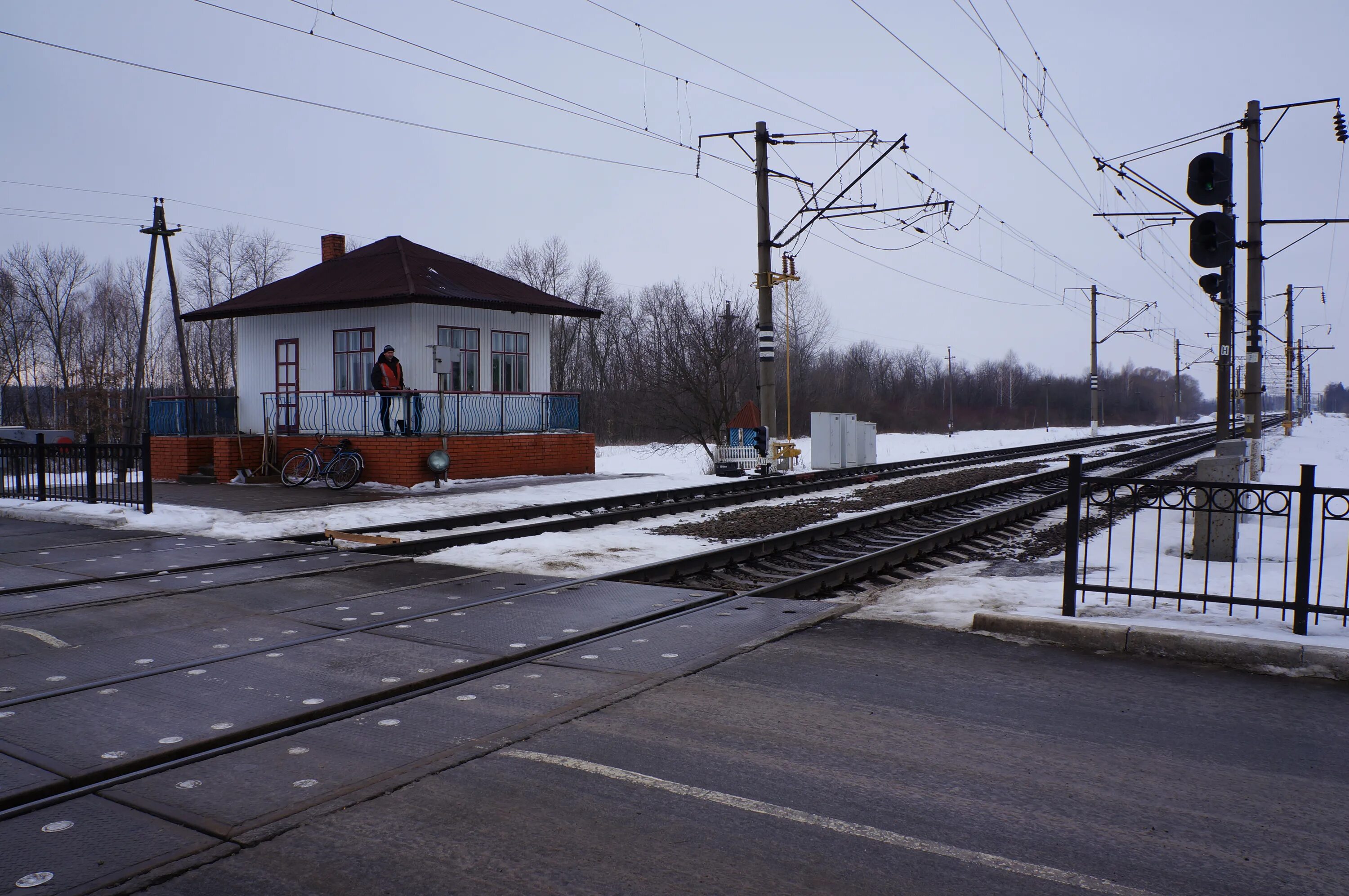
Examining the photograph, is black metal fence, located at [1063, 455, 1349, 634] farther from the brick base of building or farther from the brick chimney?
the brick chimney

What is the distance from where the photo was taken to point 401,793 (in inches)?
154

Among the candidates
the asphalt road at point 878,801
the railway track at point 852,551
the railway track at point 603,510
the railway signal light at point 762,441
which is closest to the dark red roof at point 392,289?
the railway signal light at point 762,441

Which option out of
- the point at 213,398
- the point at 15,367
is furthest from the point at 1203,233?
the point at 15,367

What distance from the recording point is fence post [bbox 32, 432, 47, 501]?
15370mm

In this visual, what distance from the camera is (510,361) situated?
971 inches

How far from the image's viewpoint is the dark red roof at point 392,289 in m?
21.8

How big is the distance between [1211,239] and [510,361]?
58.8 feet

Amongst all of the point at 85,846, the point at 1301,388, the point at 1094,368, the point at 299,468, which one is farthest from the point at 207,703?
the point at 1301,388

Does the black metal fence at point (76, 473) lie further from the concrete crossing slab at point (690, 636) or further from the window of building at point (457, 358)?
the concrete crossing slab at point (690, 636)

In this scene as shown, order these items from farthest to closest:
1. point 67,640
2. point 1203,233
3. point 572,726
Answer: point 1203,233 < point 67,640 < point 572,726

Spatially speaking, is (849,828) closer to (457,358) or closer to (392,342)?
(392,342)

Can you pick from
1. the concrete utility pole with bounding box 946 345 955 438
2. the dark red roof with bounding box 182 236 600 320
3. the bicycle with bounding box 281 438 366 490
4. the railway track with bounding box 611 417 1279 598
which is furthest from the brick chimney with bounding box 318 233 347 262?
the concrete utility pole with bounding box 946 345 955 438

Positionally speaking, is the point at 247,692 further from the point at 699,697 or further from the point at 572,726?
the point at 699,697

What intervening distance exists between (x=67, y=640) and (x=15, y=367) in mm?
64615
